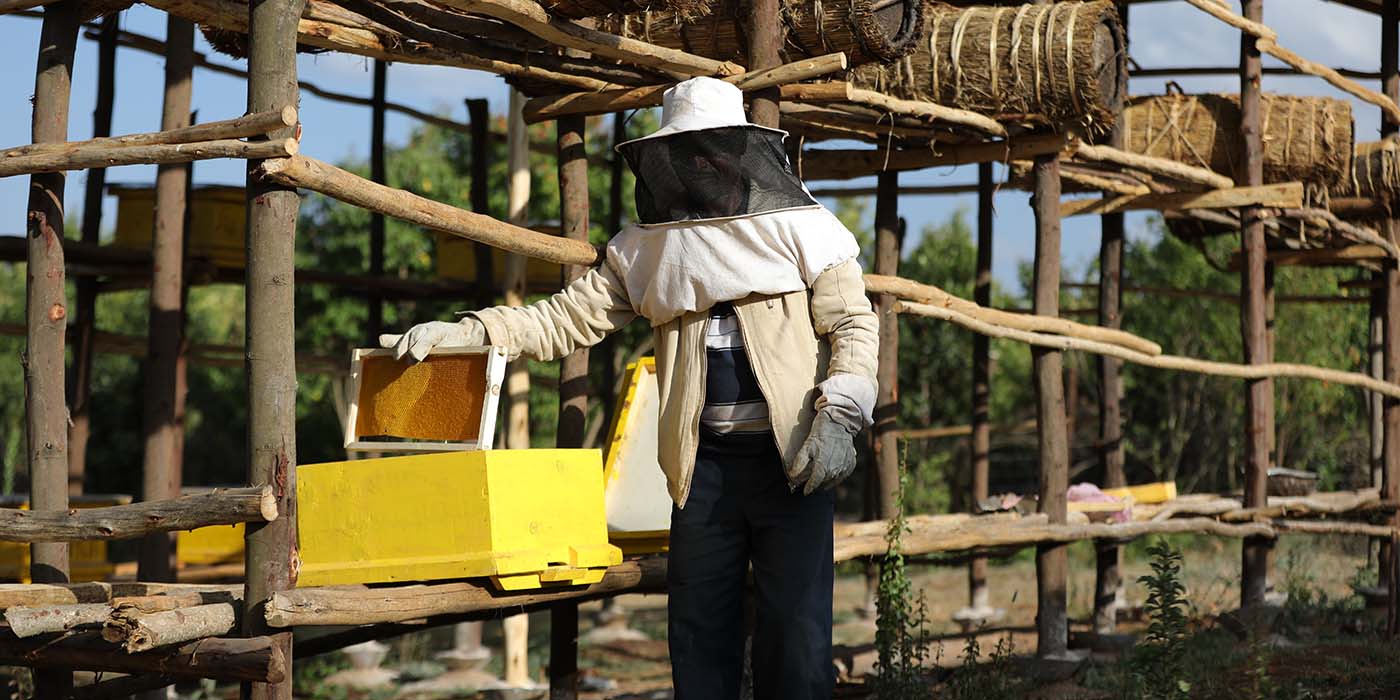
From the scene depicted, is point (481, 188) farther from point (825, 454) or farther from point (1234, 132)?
point (825, 454)

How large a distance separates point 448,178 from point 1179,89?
1275cm

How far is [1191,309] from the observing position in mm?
19500

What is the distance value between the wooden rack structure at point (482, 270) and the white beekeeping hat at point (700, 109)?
0.86 meters

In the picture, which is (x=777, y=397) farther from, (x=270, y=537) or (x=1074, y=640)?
(x=1074, y=640)

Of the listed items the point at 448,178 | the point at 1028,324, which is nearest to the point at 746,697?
the point at 1028,324

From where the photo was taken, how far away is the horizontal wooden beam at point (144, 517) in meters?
4.41

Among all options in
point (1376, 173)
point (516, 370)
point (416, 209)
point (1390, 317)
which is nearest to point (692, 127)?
point (416, 209)

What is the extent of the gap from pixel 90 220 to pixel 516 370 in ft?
10.4

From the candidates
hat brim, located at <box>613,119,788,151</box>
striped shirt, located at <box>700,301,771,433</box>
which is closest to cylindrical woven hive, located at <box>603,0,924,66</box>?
hat brim, located at <box>613,119,788,151</box>

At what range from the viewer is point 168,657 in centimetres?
449

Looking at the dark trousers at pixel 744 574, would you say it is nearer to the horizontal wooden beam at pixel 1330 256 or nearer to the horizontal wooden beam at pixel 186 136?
the horizontal wooden beam at pixel 186 136

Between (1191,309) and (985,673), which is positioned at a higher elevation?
(1191,309)

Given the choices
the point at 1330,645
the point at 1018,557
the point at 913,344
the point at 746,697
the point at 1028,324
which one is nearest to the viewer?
the point at 746,697

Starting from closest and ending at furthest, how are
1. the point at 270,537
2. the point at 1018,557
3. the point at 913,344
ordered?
the point at 270,537, the point at 1018,557, the point at 913,344
